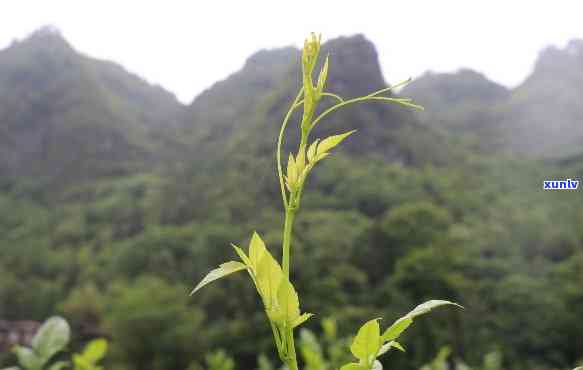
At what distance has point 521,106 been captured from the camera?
29.2 metres

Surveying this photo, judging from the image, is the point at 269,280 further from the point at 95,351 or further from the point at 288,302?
the point at 95,351

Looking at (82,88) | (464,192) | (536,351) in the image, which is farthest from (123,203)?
(536,351)

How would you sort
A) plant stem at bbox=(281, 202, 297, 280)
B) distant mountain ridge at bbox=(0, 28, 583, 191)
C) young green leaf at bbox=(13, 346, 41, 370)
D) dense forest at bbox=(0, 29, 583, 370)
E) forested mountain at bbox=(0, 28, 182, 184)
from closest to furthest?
plant stem at bbox=(281, 202, 297, 280), young green leaf at bbox=(13, 346, 41, 370), dense forest at bbox=(0, 29, 583, 370), distant mountain ridge at bbox=(0, 28, 583, 191), forested mountain at bbox=(0, 28, 182, 184)

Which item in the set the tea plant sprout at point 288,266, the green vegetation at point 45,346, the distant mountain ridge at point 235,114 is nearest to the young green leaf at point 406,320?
the tea plant sprout at point 288,266

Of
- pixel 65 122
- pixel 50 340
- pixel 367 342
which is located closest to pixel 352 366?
pixel 367 342

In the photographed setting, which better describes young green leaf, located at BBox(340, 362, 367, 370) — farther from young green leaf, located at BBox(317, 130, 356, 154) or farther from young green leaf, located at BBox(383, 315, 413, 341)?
young green leaf, located at BBox(317, 130, 356, 154)

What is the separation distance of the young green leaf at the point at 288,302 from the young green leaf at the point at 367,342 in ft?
0.16

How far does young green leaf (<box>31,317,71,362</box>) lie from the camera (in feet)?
1.89

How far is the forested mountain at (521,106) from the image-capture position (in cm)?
2433

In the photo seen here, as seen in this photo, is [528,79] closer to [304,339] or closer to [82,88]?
[82,88]

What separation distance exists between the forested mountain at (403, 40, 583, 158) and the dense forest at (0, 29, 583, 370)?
0.16 m

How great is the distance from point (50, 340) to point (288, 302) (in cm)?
41

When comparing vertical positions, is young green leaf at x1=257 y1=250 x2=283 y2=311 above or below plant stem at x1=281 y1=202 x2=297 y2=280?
below

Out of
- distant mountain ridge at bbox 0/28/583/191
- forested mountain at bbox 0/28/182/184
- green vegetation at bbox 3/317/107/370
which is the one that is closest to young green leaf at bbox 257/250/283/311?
green vegetation at bbox 3/317/107/370
